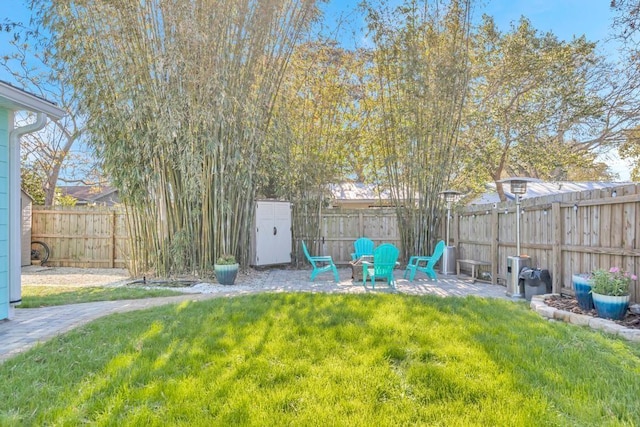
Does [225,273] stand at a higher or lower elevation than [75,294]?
higher

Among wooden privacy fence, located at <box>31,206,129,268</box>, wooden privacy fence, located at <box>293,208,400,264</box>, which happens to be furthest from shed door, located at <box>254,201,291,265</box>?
wooden privacy fence, located at <box>31,206,129,268</box>

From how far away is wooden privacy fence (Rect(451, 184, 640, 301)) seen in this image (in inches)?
133

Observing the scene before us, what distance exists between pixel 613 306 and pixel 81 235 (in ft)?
32.3

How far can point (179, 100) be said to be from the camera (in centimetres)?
538

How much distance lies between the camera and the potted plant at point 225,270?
5703 mm

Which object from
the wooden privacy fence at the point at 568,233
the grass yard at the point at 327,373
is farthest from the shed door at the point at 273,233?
the grass yard at the point at 327,373

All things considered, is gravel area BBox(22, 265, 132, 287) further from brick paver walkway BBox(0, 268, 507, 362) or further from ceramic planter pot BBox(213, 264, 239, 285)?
brick paver walkway BBox(0, 268, 507, 362)

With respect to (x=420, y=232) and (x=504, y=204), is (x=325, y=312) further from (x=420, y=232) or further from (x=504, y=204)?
(x=420, y=232)

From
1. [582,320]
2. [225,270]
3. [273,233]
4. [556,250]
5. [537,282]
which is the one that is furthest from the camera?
[273,233]

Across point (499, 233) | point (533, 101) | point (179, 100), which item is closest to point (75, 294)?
point (179, 100)

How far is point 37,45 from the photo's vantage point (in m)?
5.37

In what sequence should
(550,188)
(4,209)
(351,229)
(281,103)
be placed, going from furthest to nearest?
(550,188) < (351,229) < (281,103) < (4,209)

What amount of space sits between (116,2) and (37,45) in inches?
61.8

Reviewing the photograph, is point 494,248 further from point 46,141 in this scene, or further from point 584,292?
point 46,141
